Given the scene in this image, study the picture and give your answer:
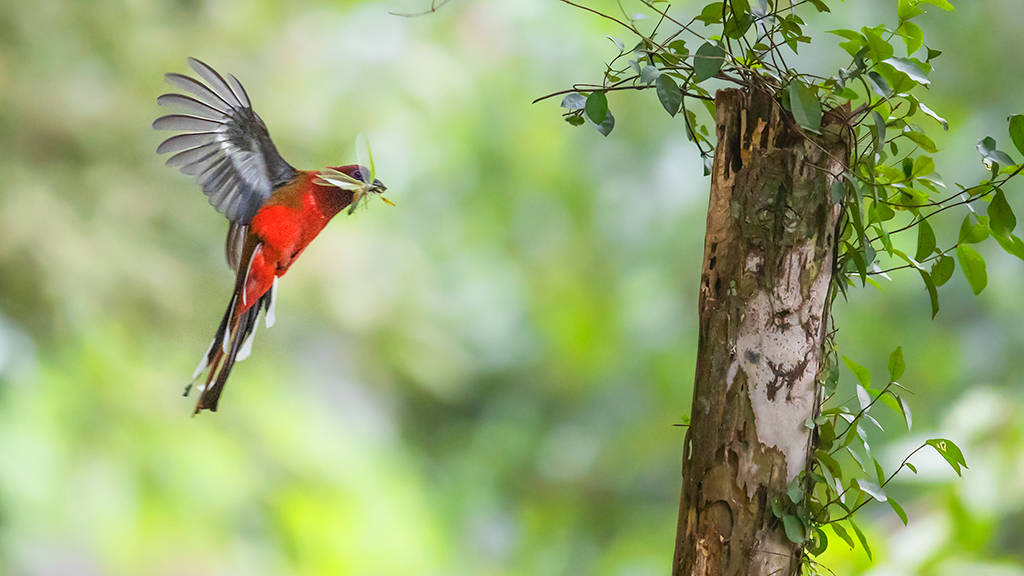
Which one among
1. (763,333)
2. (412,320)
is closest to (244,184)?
(412,320)

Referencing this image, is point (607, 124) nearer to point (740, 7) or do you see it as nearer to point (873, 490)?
point (740, 7)

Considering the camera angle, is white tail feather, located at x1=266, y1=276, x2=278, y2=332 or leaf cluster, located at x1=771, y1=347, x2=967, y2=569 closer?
leaf cluster, located at x1=771, y1=347, x2=967, y2=569

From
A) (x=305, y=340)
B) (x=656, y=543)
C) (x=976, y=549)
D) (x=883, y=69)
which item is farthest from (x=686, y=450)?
(x=976, y=549)

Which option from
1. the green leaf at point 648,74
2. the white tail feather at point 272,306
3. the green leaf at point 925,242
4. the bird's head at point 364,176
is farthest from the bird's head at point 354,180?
the green leaf at point 925,242

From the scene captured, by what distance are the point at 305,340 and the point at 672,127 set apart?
88 cm

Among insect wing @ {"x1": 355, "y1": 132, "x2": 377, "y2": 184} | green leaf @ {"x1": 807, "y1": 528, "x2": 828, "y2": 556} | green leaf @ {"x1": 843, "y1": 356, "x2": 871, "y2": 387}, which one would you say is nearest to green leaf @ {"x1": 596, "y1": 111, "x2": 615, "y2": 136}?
green leaf @ {"x1": 843, "y1": 356, "x2": 871, "y2": 387}

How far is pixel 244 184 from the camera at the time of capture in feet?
3.47

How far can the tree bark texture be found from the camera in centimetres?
67

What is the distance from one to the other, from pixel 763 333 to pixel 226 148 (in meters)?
0.77

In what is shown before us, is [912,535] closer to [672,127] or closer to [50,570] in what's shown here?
[672,127]

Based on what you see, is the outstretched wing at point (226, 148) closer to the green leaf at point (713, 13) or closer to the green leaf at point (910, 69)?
the green leaf at point (713, 13)

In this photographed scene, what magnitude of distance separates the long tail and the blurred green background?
4 cm

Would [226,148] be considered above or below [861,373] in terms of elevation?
above

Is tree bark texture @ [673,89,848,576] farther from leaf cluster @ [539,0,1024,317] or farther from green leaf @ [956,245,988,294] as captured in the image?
green leaf @ [956,245,988,294]
